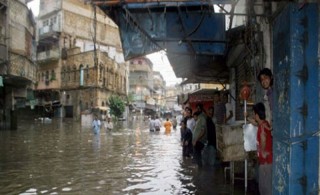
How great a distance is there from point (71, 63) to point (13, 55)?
1200 inches

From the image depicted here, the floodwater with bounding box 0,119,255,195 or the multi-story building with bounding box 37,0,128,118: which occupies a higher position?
the multi-story building with bounding box 37,0,128,118

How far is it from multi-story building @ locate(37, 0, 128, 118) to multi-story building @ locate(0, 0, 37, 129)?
21599mm

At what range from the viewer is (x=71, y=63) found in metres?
56.8

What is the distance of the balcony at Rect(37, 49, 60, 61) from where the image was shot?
57.7 meters

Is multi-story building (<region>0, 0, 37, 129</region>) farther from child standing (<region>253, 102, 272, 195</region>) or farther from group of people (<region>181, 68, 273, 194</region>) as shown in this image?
child standing (<region>253, 102, 272, 195</region>)

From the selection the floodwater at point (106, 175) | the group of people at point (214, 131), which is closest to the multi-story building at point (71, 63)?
the floodwater at point (106, 175)

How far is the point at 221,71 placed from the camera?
1504 cm

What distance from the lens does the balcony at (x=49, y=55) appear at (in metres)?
57.7

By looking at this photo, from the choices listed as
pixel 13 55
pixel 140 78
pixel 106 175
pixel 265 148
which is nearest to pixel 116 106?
pixel 13 55

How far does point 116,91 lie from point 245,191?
56434 millimetres

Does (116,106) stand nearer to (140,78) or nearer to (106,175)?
(140,78)

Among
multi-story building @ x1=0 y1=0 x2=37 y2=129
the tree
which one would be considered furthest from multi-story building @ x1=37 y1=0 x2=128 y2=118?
multi-story building @ x1=0 y1=0 x2=37 y2=129

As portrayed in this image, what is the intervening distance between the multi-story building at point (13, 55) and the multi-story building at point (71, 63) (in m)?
21.6

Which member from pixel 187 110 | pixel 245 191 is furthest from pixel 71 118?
pixel 245 191
